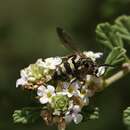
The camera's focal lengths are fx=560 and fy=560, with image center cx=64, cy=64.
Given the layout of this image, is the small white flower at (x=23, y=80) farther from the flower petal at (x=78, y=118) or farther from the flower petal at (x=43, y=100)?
the flower petal at (x=78, y=118)

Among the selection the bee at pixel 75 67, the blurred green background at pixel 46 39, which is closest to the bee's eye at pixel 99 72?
the bee at pixel 75 67

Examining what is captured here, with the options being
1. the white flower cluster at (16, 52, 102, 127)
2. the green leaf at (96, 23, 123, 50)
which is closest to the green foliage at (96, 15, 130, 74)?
the green leaf at (96, 23, 123, 50)

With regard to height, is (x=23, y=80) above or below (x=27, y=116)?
above

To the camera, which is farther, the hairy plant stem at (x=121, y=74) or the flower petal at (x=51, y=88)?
the hairy plant stem at (x=121, y=74)

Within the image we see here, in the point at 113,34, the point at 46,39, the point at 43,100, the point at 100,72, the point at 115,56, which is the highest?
the point at 46,39

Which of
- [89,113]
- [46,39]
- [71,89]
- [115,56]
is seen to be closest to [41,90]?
[71,89]

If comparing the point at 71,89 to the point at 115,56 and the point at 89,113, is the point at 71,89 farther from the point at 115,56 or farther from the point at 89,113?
the point at 115,56

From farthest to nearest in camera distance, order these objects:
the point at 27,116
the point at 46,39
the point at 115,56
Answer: the point at 46,39, the point at 115,56, the point at 27,116
